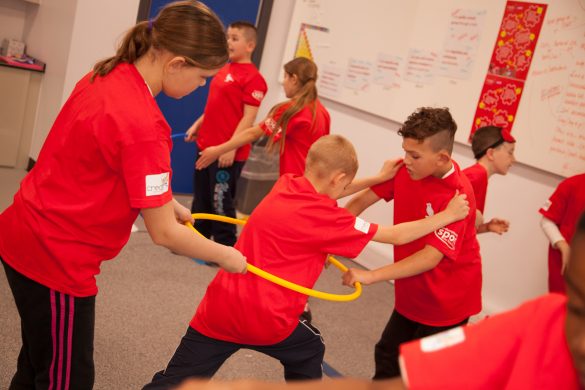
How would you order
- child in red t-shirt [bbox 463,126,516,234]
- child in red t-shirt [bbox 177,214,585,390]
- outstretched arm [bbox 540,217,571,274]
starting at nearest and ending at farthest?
child in red t-shirt [bbox 177,214,585,390], child in red t-shirt [bbox 463,126,516,234], outstretched arm [bbox 540,217,571,274]

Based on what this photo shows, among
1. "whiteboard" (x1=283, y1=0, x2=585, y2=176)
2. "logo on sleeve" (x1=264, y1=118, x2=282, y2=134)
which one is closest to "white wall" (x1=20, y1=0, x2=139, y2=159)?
"whiteboard" (x1=283, y1=0, x2=585, y2=176)

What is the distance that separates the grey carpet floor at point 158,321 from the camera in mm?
3074

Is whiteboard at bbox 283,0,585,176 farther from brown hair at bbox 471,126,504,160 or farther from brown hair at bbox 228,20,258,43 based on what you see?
brown hair at bbox 228,20,258,43

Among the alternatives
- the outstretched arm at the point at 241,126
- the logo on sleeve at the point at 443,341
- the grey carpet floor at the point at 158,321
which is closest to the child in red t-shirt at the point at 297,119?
the outstretched arm at the point at 241,126

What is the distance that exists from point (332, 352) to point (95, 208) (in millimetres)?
2257

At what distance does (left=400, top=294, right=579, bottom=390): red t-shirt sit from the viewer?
91 centimetres

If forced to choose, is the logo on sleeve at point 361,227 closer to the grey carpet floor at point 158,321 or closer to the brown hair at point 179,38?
the brown hair at point 179,38

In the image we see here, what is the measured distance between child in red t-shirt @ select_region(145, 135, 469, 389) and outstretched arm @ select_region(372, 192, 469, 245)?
0.05ft

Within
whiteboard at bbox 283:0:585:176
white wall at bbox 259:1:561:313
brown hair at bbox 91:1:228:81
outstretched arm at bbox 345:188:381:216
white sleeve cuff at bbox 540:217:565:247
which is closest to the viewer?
brown hair at bbox 91:1:228:81

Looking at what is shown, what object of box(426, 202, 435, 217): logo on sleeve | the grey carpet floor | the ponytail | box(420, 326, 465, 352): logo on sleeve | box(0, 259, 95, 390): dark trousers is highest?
the ponytail

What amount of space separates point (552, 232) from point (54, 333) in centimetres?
270

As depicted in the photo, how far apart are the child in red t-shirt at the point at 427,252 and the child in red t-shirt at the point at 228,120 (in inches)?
72.7

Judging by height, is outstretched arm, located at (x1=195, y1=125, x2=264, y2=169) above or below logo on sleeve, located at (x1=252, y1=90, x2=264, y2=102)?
below

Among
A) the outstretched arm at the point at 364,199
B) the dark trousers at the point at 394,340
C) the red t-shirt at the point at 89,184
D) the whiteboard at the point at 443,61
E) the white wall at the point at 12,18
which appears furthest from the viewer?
the white wall at the point at 12,18
